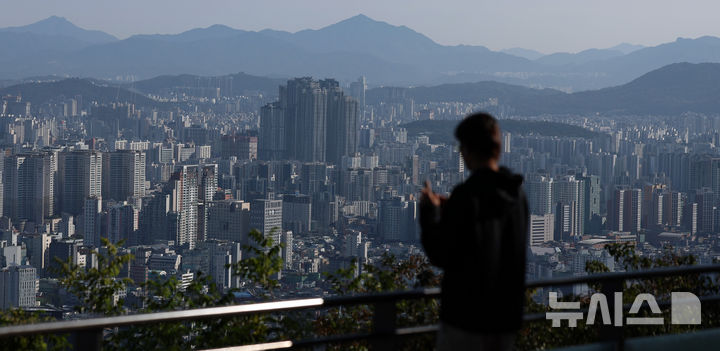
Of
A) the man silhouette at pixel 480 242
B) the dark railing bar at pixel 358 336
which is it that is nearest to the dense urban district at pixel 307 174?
the dark railing bar at pixel 358 336

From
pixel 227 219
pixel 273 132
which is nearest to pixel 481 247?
pixel 227 219

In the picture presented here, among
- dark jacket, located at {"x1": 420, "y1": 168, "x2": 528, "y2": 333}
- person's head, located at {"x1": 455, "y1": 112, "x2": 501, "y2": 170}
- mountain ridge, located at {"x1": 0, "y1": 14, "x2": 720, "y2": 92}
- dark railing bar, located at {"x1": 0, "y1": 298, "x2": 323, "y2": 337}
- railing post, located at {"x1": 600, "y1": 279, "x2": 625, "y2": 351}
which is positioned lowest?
railing post, located at {"x1": 600, "y1": 279, "x2": 625, "y2": 351}

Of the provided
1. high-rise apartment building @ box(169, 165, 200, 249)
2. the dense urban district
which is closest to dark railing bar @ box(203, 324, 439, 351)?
the dense urban district

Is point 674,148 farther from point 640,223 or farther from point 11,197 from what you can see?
point 11,197

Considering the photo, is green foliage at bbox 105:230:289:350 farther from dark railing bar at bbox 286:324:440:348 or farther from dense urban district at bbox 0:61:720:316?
dark railing bar at bbox 286:324:440:348

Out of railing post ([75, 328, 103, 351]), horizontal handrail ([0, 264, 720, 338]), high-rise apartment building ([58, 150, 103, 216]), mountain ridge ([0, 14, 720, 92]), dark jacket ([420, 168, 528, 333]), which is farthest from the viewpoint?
mountain ridge ([0, 14, 720, 92])

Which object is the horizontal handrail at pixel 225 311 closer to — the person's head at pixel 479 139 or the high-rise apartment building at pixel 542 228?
the person's head at pixel 479 139

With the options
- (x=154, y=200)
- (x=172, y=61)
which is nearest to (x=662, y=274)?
(x=154, y=200)
